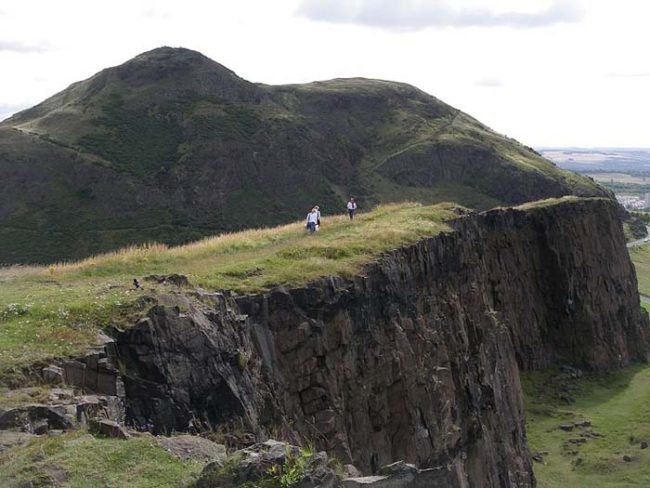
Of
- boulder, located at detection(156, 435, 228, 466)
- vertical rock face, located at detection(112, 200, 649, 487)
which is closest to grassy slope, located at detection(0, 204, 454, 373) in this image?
vertical rock face, located at detection(112, 200, 649, 487)

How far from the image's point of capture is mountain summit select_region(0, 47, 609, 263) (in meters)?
91.9

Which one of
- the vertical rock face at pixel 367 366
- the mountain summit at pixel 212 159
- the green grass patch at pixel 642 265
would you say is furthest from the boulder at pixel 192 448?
the green grass patch at pixel 642 265

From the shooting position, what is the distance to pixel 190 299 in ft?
66.6

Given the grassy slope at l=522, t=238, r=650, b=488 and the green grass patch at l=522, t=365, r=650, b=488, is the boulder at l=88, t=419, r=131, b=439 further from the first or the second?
the green grass patch at l=522, t=365, r=650, b=488

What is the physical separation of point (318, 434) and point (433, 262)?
14892 millimetres

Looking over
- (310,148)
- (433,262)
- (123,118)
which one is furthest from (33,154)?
(433,262)

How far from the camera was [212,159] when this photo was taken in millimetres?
106312

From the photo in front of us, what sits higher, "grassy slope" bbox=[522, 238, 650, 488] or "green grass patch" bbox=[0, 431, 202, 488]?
"green grass patch" bbox=[0, 431, 202, 488]

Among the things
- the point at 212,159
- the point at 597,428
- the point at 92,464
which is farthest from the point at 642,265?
the point at 92,464

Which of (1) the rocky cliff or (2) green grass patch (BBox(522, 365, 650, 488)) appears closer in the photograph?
(1) the rocky cliff

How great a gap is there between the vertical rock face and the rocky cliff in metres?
0.05

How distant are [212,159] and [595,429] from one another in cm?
7042

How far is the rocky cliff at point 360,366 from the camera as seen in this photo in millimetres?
17672

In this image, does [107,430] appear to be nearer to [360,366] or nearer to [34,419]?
[34,419]
